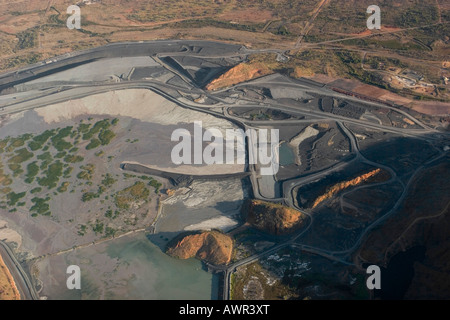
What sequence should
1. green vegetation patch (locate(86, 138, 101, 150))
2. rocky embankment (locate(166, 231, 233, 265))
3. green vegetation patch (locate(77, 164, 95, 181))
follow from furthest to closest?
green vegetation patch (locate(86, 138, 101, 150))
green vegetation patch (locate(77, 164, 95, 181))
rocky embankment (locate(166, 231, 233, 265))

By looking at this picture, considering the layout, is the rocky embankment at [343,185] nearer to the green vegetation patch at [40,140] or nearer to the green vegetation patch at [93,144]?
the green vegetation patch at [93,144]

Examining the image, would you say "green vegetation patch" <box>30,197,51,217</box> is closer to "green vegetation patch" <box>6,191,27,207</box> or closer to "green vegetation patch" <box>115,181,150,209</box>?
"green vegetation patch" <box>6,191,27,207</box>

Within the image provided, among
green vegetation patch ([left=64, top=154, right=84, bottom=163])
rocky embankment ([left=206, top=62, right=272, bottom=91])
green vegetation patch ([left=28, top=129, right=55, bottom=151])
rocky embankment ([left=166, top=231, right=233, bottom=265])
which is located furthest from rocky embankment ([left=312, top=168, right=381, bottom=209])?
green vegetation patch ([left=28, top=129, right=55, bottom=151])

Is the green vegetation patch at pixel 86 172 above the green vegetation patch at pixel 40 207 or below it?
above

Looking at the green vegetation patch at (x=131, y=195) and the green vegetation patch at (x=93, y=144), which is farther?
the green vegetation patch at (x=93, y=144)

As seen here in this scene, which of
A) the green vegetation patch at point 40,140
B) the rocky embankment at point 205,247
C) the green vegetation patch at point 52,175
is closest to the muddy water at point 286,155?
the rocky embankment at point 205,247
